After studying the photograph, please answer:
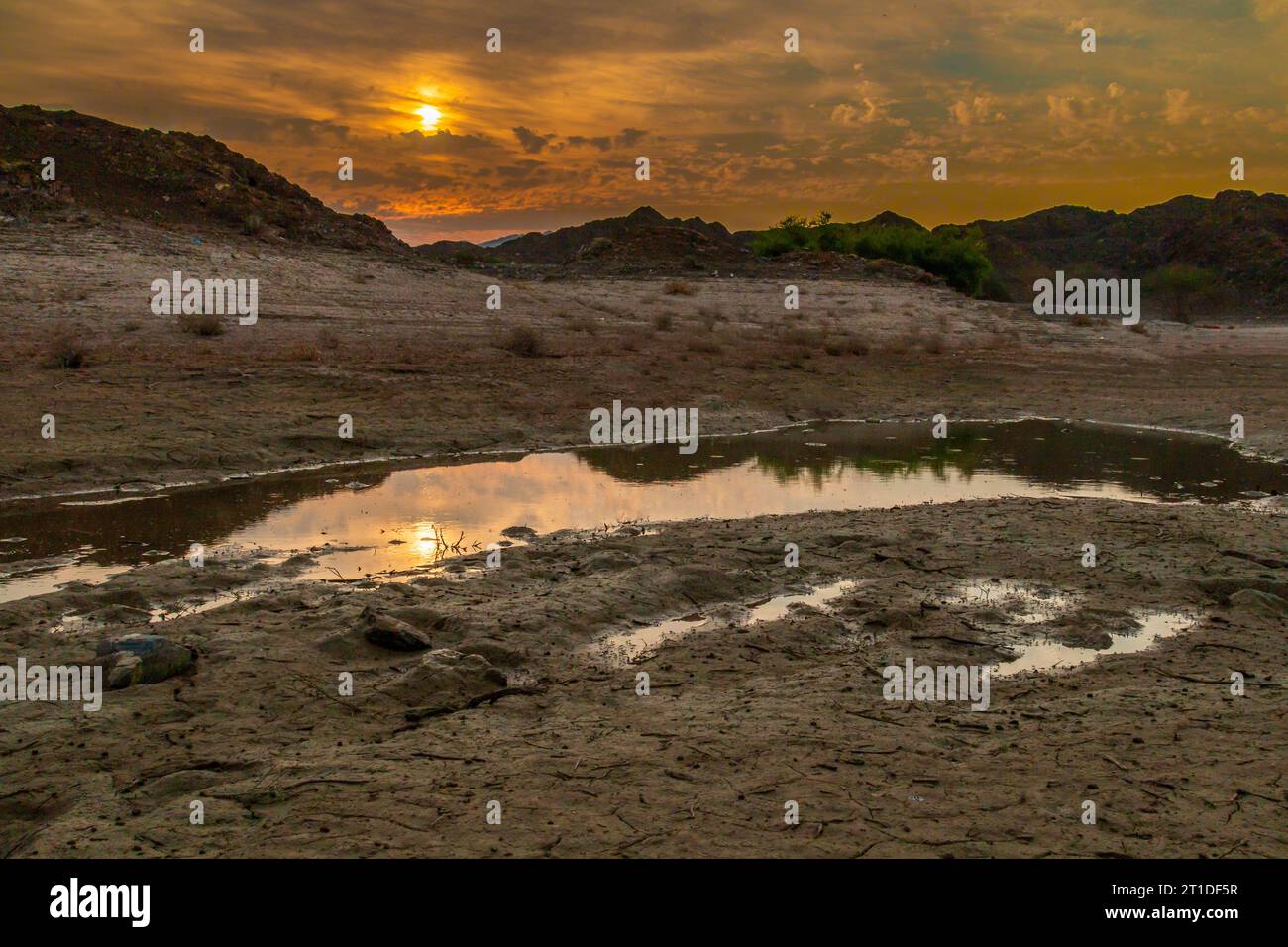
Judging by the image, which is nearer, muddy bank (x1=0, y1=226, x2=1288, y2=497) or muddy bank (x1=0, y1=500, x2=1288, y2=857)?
muddy bank (x1=0, y1=500, x2=1288, y2=857)

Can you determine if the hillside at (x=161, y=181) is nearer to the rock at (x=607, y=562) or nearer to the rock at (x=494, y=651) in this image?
the rock at (x=607, y=562)

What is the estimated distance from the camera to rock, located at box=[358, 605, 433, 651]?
591 cm

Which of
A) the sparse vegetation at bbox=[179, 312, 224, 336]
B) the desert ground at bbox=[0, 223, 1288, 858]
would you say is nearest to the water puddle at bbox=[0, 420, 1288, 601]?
the desert ground at bbox=[0, 223, 1288, 858]

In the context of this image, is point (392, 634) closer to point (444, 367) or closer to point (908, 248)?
point (444, 367)

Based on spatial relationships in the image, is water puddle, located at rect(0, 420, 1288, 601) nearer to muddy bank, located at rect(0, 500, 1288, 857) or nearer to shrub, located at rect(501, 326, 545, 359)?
muddy bank, located at rect(0, 500, 1288, 857)

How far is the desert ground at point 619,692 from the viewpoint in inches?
153

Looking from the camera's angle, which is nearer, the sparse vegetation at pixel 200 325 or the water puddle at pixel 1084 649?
the water puddle at pixel 1084 649

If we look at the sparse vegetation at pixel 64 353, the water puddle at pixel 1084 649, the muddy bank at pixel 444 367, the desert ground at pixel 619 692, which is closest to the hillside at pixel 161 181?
the muddy bank at pixel 444 367

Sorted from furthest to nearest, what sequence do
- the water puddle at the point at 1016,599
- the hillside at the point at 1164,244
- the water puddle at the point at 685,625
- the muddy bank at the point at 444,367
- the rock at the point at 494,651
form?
the hillside at the point at 1164,244
the muddy bank at the point at 444,367
the water puddle at the point at 1016,599
the water puddle at the point at 685,625
the rock at the point at 494,651

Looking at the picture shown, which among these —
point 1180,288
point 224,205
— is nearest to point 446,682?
point 224,205

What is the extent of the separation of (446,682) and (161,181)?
1155 inches

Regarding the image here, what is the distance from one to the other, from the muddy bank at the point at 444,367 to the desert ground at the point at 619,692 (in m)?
0.12

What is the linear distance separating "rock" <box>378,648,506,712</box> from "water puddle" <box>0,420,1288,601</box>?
7.38 ft

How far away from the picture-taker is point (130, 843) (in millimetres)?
3732
